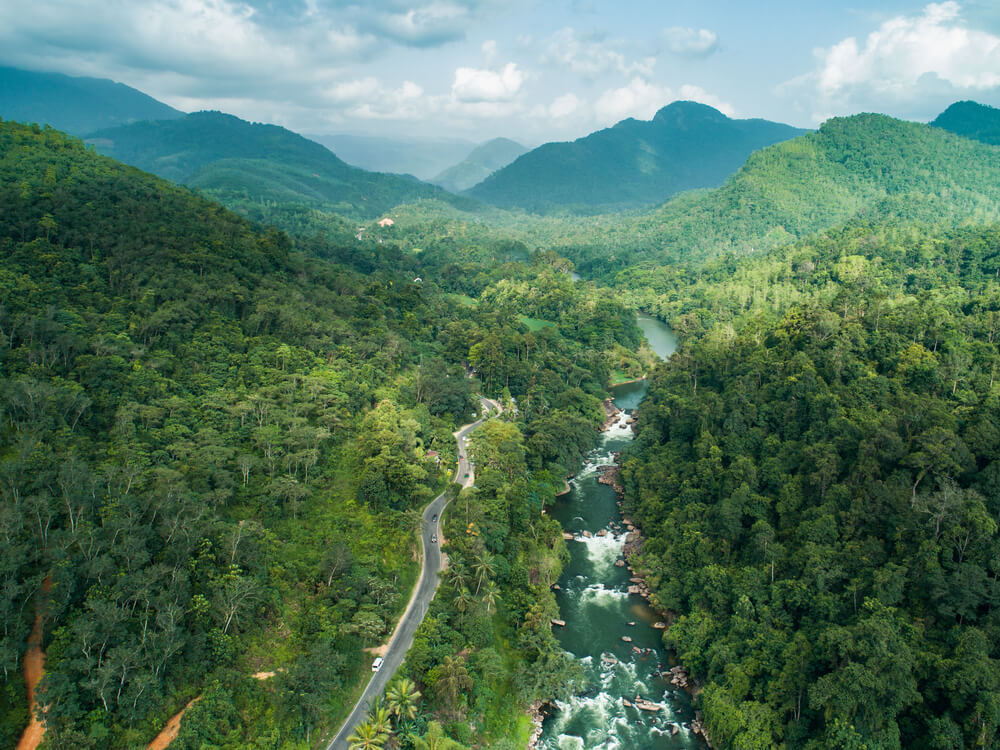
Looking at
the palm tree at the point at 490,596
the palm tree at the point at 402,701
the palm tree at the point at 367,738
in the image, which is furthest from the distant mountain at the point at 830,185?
the palm tree at the point at 367,738

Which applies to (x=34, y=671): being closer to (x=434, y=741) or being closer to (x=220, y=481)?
(x=220, y=481)

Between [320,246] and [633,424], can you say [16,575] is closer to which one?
[633,424]

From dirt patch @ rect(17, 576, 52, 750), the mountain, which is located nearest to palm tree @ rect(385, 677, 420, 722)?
dirt patch @ rect(17, 576, 52, 750)

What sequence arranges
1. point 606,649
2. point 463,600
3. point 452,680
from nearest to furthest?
1. point 452,680
2. point 463,600
3. point 606,649

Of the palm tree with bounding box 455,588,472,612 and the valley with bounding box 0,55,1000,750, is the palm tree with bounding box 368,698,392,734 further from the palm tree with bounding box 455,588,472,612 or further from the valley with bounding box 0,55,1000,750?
the palm tree with bounding box 455,588,472,612

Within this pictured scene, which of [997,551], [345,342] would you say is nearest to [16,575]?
[345,342]

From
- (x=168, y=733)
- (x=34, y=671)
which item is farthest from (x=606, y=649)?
(x=34, y=671)
